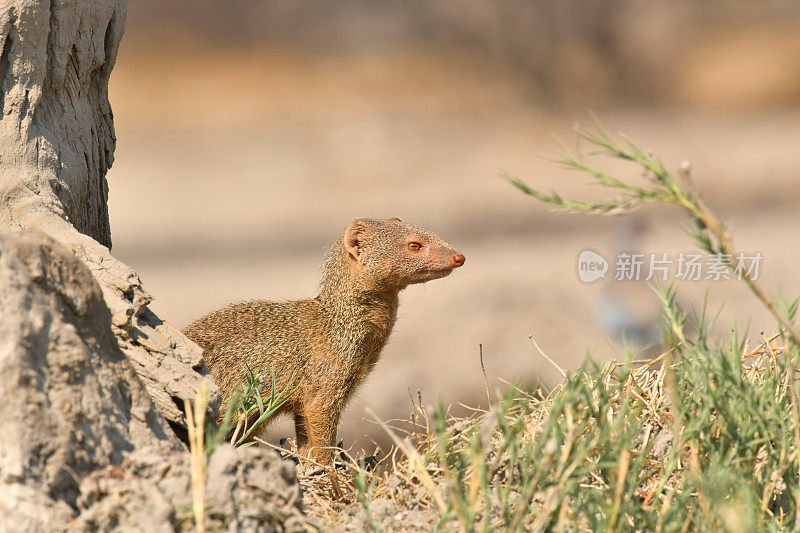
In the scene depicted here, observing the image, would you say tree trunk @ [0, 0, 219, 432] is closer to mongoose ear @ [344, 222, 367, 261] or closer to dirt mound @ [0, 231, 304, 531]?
dirt mound @ [0, 231, 304, 531]

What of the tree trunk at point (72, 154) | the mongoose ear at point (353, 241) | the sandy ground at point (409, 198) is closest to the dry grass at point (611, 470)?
the tree trunk at point (72, 154)

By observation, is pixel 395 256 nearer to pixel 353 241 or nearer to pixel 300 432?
pixel 353 241

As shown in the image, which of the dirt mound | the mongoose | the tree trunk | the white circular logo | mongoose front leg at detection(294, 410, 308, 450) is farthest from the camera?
the white circular logo

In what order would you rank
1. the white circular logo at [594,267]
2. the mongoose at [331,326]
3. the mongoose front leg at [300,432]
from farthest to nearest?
1. the white circular logo at [594,267]
2. the mongoose front leg at [300,432]
3. the mongoose at [331,326]

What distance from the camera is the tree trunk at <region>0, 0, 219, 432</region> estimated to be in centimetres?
239

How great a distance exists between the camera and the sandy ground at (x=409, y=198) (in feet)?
24.0

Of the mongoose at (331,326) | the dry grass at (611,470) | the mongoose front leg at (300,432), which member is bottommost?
the dry grass at (611,470)

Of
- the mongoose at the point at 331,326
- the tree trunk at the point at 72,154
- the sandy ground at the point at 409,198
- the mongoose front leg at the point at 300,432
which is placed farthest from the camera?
the sandy ground at the point at 409,198

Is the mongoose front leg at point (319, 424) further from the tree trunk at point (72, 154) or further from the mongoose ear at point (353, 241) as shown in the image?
the tree trunk at point (72, 154)

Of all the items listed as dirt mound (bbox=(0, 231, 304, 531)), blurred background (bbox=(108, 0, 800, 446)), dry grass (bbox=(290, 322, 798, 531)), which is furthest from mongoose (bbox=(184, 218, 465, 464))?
blurred background (bbox=(108, 0, 800, 446))

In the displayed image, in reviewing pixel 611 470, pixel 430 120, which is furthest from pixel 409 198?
pixel 611 470

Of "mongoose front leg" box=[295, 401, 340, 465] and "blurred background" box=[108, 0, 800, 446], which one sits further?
"blurred background" box=[108, 0, 800, 446]

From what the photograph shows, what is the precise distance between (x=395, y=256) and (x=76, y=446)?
1.99m

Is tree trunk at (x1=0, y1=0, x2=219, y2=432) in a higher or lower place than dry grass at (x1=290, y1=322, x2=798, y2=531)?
higher
